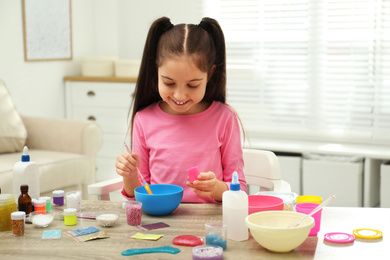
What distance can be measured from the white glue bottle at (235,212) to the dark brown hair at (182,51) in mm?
470

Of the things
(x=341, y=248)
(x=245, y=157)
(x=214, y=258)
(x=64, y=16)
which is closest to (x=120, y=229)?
(x=214, y=258)

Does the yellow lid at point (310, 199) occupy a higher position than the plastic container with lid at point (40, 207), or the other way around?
the yellow lid at point (310, 199)

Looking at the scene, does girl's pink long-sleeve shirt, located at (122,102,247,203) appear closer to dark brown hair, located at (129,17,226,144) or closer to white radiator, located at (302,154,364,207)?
dark brown hair, located at (129,17,226,144)

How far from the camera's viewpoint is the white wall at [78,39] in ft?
13.2

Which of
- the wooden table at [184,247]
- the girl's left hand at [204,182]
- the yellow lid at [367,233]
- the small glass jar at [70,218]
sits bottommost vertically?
the wooden table at [184,247]

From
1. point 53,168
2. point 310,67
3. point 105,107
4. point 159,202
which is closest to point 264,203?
point 159,202

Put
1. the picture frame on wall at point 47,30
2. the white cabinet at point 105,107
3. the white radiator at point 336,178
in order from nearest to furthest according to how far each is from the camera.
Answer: the white radiator at point 336,178, the picture frame on wall at point 47,30, the white cabinet at point 105,107

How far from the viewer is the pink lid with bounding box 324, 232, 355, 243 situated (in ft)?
4.42

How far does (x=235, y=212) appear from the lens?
1386 millimetres

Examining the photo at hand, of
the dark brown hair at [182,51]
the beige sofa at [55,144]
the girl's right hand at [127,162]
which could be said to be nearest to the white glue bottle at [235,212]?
the girl's right hand at [127,162]

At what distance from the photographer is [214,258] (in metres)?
1.21

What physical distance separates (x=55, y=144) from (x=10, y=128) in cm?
29

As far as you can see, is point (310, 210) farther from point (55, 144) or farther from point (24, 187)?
point (55, 144)

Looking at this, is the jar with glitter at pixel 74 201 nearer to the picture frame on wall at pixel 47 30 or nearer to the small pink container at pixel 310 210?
the small pink container at pixel 310 210
